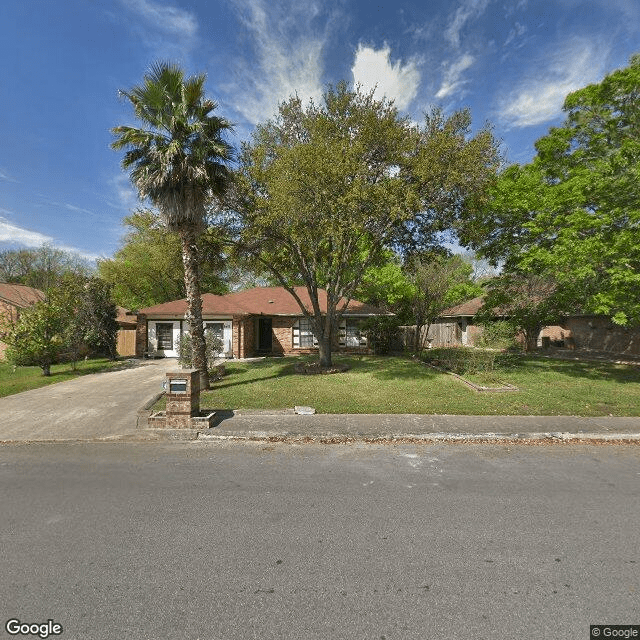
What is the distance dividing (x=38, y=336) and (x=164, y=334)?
6.95m

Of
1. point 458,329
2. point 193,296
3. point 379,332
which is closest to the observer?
point 193,296

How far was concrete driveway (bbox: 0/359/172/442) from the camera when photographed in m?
7.84

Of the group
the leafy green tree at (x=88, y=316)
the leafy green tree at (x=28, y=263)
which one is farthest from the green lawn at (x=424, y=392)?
the leafy green tree at (x=28, y=263)

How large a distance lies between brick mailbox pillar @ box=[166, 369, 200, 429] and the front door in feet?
53.0

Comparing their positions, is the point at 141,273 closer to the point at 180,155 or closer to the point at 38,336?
the point at 38,336

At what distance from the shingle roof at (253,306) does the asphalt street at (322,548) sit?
15.7 meters

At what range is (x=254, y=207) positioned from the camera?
42.7ft

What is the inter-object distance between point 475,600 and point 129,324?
1231 inches

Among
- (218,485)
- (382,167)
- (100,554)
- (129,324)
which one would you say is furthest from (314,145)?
(129,324)

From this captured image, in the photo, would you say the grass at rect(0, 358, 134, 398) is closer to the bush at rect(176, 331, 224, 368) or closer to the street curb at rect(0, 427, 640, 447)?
the bush at rect(176, 331, 224, 368)

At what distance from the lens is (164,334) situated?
21891 millimetres

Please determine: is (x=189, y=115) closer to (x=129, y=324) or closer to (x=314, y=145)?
(x=314, y=145)

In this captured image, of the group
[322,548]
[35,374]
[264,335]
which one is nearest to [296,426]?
[322,548]

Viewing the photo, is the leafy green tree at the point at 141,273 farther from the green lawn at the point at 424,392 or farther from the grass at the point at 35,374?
the green lawn at the point at 424,392
